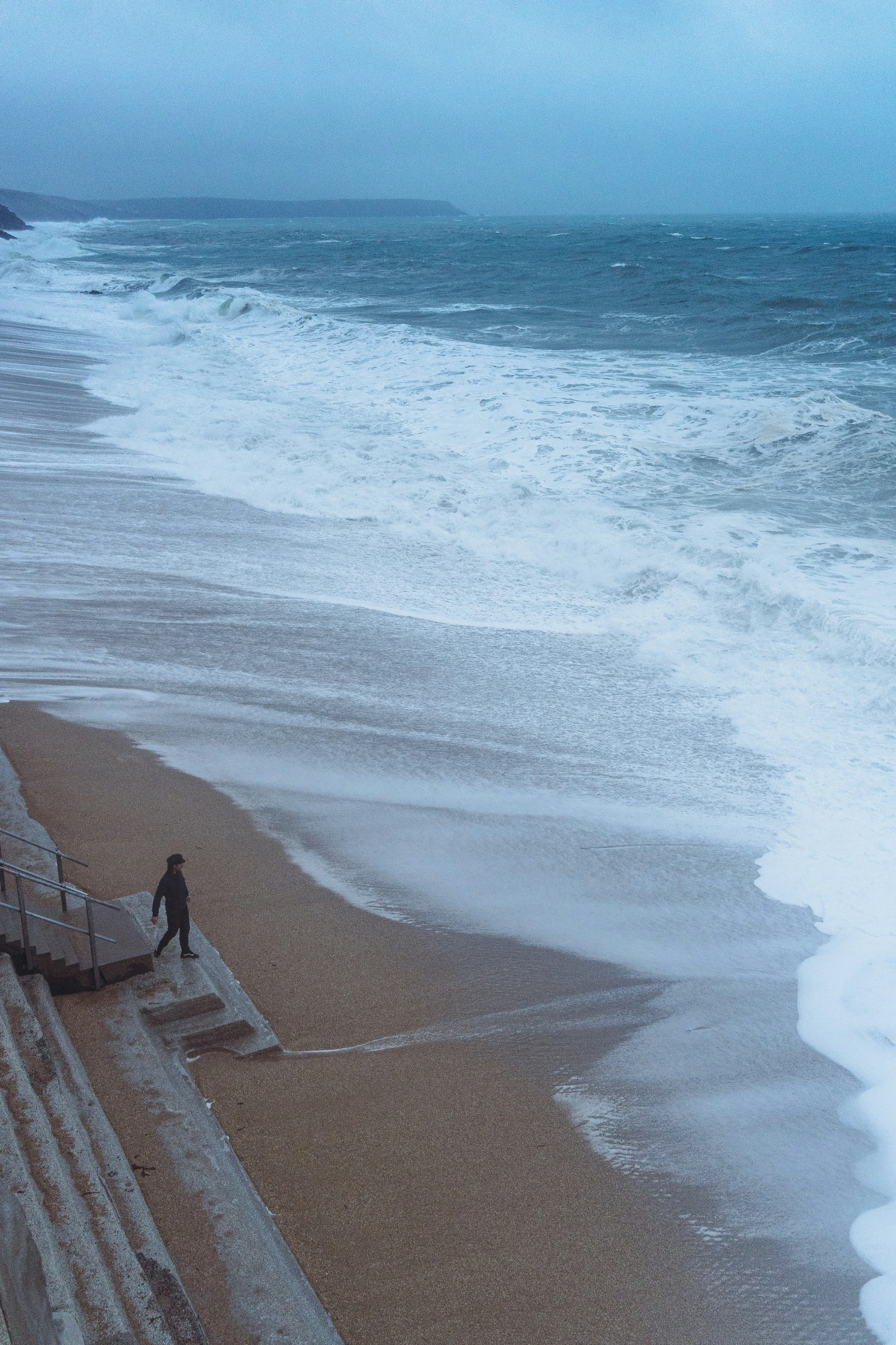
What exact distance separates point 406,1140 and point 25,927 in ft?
7.90

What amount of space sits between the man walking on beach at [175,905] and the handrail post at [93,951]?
38cm

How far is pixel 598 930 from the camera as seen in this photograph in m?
7.19

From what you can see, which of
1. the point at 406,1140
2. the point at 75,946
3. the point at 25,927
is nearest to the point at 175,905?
the point at 75,946

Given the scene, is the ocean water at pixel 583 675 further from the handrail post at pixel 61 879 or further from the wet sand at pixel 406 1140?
the handrail post at pixel 61 879

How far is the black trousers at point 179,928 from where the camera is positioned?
6.28 meters

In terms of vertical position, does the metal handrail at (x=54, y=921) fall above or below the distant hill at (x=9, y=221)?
below

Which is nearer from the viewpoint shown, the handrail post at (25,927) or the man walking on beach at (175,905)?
the handrail post at (25,927)

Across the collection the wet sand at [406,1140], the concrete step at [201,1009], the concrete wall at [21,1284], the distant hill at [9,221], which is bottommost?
the wet sand at [406,1140]

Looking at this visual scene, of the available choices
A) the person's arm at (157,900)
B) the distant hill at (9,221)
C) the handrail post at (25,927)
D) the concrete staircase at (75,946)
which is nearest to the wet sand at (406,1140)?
the concrete staircase at (75,946)

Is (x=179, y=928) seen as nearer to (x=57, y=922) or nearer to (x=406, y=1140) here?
Result: (x=57, y=922)

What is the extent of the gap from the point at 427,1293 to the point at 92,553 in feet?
34.7

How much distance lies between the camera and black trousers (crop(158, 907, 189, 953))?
6277 millimetres

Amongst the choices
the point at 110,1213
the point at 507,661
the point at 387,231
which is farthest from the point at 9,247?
the point at 110,1213

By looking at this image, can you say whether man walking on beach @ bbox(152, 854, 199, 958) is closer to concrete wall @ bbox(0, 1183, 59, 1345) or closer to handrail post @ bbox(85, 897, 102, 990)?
handrail post @ bbox(85, 897, 102, 990)
